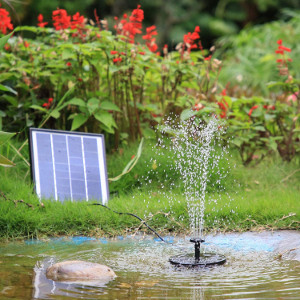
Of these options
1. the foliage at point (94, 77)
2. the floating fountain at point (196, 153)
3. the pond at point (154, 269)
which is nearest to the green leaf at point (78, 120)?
the foliage at point (94, 77)

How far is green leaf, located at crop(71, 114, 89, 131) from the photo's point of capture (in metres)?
4.92

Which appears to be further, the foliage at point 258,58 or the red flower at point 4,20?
the foliage at point 258,58

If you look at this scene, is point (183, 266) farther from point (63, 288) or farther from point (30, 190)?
point (30, 190)

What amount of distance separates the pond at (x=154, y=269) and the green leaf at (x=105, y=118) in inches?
56.4

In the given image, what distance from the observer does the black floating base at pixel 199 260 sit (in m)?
2.99

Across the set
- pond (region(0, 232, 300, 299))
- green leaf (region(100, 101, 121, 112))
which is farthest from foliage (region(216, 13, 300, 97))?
pond (region(0, 232, 300, 299))

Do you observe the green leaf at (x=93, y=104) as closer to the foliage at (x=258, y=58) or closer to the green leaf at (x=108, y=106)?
the green leaf at (x=108, y=106)

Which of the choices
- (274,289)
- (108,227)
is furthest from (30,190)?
(274,289)

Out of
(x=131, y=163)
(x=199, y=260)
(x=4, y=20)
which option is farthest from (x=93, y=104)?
(x=199, y=260)

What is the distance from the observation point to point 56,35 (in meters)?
5.27

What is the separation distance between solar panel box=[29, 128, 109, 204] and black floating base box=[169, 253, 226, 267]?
1.22 meters

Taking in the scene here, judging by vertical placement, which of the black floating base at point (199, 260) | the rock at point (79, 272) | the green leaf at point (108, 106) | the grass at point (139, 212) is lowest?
the black floating base at point (199, 260)

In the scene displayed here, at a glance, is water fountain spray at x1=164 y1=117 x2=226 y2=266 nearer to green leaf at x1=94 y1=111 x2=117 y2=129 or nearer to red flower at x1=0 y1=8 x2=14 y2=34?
green leaf at x1=94 y1=111 x2=117 y2=129

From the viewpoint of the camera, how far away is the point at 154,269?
295 cm
